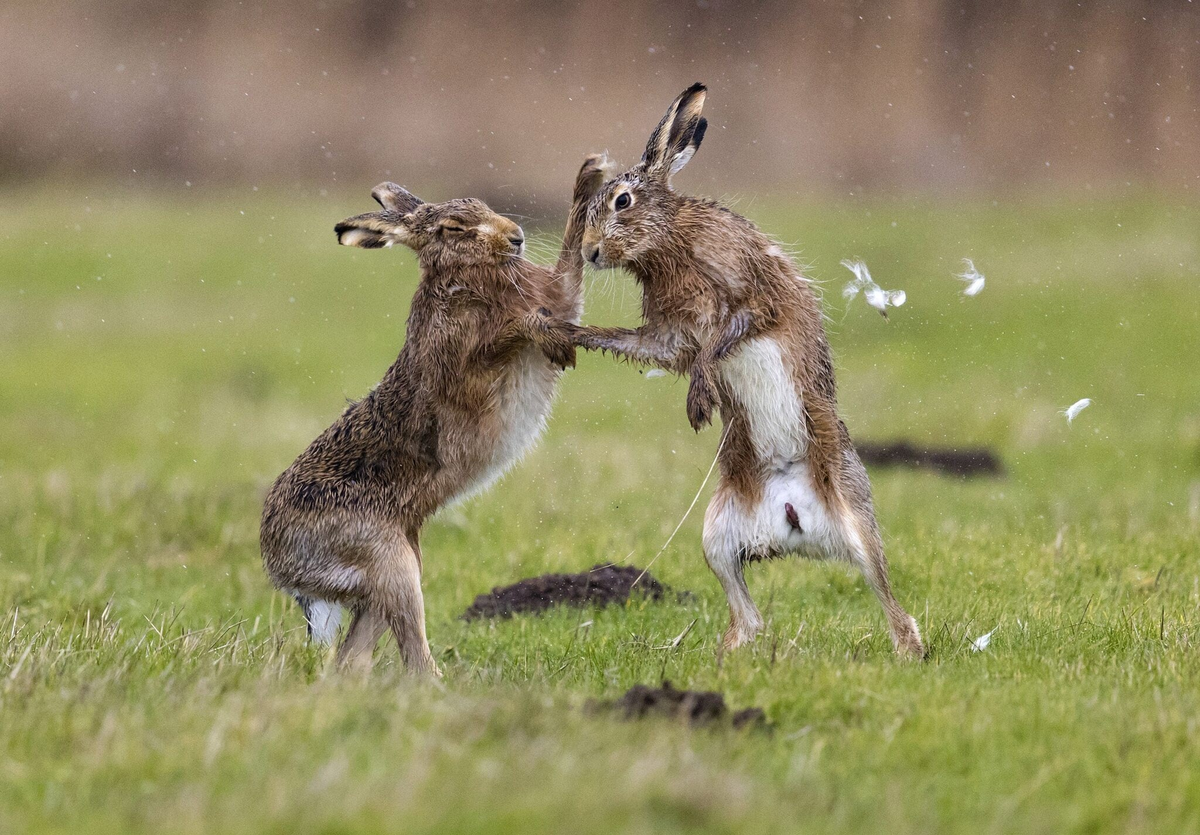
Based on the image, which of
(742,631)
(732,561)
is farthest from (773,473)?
(742,631)

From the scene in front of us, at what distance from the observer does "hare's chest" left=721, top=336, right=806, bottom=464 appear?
19.9 ft

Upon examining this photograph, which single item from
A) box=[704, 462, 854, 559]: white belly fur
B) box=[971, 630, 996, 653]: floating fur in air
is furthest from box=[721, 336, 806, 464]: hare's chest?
box=[971, 630, 996, 653]: floating fur in air

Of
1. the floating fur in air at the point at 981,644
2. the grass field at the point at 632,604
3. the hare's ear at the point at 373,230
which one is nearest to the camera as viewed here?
the grass field at the point at 632,604

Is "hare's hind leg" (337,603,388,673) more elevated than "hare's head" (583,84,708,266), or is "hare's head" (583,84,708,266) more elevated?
"hare's head" (583,84,708,266)

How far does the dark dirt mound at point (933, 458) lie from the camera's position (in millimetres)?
11636

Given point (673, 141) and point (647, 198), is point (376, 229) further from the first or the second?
point (673, 141)

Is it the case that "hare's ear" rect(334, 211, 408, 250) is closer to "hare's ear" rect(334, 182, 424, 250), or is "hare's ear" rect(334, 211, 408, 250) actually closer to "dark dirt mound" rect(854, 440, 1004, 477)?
"hare's ear" rect(334, 182, 424, 250)

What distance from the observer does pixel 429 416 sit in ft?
21.4

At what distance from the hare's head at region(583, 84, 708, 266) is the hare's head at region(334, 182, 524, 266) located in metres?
0.43

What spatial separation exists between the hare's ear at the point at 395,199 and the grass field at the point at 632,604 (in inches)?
42.6

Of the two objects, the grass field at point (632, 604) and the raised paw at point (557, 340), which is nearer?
the grass field at point (632, 604)

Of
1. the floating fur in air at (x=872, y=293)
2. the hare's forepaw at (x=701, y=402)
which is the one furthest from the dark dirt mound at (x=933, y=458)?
the hare's forepaw at (x=701, y=402)

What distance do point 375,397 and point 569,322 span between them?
100 cm

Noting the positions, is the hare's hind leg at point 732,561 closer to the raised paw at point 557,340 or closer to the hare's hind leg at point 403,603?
the raised paw at point 557,340
